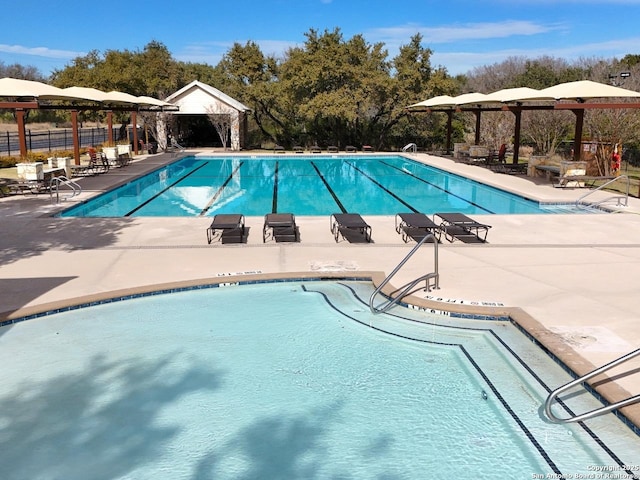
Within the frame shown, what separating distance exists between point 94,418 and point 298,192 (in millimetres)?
14544

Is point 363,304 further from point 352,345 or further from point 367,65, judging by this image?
point 367,65

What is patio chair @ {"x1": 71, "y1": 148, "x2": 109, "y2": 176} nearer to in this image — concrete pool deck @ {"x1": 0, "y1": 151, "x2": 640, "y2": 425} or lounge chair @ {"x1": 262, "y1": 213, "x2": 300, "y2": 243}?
concrete pool deck @ {"x1": 0, "y1": 151, "x2": 640, "y2": 425}

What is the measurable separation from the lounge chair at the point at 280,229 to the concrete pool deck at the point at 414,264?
0.23 metres

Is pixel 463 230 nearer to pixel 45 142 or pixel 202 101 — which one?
pixel 202 101

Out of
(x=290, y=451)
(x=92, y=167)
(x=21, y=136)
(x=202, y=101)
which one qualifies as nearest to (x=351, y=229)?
(x=290, y=451)

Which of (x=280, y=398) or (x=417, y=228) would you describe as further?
(x=417, y=228)

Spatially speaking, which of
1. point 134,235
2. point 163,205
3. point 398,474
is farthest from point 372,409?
point 163,205

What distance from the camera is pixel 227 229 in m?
10.7

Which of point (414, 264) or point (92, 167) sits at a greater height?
point (92, 167)

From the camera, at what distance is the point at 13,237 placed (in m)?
10.9

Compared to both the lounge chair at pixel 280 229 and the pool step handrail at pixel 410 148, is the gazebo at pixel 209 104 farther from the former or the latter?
the lounge chair at pixel 280 229

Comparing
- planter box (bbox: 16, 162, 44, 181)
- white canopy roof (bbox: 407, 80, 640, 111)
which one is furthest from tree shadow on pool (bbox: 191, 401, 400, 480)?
white canopy roof (bbox: 407, 80, 640, 111)

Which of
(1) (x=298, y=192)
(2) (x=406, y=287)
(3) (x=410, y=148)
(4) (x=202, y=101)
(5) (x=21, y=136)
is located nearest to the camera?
(2) (x=406, y=287)

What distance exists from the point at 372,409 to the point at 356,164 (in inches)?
919
